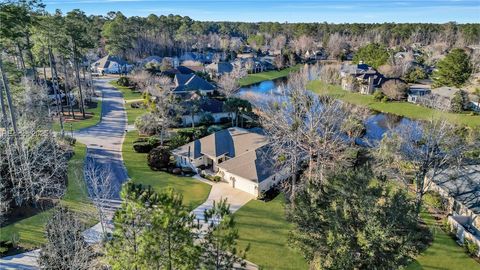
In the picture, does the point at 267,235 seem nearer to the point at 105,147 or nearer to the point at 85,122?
the point at 105,147

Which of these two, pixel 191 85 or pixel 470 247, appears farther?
pixel 191 85

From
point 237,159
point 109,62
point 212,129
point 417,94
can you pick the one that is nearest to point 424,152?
point 237,159

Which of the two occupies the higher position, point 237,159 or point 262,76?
point 262,76

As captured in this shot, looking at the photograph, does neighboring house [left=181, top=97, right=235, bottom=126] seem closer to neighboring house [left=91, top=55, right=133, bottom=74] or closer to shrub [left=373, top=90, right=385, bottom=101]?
shrub [left=373, top=90, right=385, bottom=101]

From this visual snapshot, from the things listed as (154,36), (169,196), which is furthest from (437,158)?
(154,36)

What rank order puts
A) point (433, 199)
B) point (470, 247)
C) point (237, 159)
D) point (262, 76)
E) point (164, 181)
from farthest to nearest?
point (262, 76)
point (237, 159)
point (164, 181)
point (433, 199)
point (470, 247)

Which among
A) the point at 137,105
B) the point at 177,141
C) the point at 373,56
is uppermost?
the point at 373,56

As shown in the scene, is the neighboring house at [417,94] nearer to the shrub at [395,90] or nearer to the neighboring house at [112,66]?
the shrub at [395,90]

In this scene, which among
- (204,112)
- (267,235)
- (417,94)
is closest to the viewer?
(267,235)
